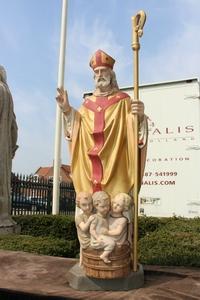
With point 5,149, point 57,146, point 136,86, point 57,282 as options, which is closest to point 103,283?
point 57,282

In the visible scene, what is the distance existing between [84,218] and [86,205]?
0.13 m

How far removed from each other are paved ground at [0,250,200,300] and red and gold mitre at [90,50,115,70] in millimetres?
1995

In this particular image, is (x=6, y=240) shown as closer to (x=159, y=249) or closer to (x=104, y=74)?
(x=159, y=249)

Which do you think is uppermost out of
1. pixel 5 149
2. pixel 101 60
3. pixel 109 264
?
pixel 101 60

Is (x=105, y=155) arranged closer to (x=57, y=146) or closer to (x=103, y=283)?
(x=103, y=283)

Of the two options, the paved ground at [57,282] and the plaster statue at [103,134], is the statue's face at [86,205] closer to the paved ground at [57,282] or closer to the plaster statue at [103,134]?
the plaster statue at [103,134]

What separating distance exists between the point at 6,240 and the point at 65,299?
290 centimetres

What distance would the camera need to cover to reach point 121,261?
3586 millimetres

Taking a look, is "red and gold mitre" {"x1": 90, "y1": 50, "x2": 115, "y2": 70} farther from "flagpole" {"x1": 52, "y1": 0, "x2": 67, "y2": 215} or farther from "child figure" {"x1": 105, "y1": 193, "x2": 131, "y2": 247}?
"flagpole" {"x1": 52, "y1": 0, "x2": 67, "y2": 215}

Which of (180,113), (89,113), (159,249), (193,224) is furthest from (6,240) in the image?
(180,113)

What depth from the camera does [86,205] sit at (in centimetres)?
370

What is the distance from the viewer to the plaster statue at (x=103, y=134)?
3.92 m

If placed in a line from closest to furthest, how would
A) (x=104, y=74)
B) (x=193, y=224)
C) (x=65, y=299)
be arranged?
(x=65, y=299), (x=104, y=74), (x=193, y=224)

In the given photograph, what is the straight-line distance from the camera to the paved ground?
10.9ft
